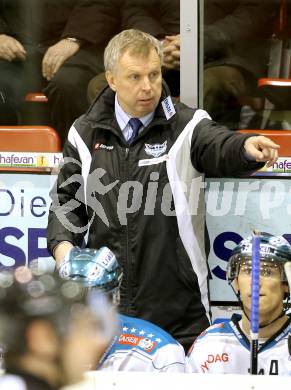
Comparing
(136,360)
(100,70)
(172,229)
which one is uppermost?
(100,70)

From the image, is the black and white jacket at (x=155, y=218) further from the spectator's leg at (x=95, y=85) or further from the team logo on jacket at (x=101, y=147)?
the spectator's leg at (x=95, y=85)

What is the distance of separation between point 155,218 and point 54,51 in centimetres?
133

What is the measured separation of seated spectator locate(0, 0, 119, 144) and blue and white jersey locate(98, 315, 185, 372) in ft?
4.81

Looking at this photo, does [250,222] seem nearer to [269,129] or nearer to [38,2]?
[269,129]

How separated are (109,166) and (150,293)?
0.54 metres

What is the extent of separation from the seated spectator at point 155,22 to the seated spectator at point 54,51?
0.20ft

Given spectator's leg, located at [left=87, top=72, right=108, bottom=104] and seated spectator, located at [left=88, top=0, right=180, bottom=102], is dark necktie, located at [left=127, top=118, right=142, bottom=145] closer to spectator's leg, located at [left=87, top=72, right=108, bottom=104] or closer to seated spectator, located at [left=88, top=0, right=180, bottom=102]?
seated spectator, located at [left=88, top=0, right=180, bottom=102]

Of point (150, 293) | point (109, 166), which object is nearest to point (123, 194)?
point (109, 166)

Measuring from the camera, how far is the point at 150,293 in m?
4.36

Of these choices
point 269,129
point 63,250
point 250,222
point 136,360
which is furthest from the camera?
point 269,129

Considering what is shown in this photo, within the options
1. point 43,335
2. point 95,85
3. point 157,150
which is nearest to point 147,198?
point 157,150

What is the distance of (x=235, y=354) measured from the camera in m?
3.99

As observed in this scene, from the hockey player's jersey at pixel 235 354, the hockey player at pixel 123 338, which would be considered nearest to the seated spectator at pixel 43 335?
the hockey player at pixel 123 338

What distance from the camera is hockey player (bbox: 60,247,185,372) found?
3.87 m
